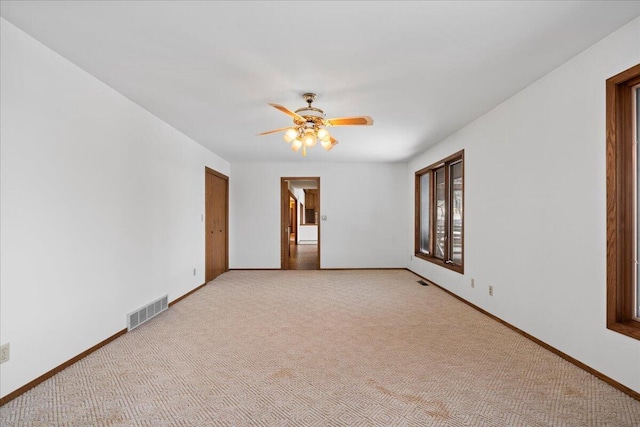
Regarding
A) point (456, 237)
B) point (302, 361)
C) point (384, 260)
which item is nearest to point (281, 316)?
point (302, 361)

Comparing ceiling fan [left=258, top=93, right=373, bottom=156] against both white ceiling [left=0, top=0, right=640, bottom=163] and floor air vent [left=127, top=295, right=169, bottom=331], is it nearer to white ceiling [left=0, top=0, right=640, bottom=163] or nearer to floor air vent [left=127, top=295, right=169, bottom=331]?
white ceiling [left=0, top=0, right=640, bottom=163]

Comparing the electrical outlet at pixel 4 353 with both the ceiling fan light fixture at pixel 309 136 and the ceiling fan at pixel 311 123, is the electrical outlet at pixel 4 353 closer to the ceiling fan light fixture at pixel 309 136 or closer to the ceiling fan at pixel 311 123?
the ceiling fan at pixel 311 123

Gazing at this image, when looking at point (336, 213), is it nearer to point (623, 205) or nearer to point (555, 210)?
point (555, 210)

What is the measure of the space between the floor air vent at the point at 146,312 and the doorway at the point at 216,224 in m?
1.70

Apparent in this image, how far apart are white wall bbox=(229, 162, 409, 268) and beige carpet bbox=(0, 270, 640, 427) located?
11.0ft

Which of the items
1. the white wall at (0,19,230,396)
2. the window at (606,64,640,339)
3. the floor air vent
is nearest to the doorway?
the floor air vent

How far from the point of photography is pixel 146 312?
363 cm

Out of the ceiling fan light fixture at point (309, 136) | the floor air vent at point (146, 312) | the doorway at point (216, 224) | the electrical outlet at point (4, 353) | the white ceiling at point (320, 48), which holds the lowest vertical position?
the floor air vent at point (146, 312)

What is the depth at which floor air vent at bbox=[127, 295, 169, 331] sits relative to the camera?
3362 mm

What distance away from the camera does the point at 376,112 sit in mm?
3850

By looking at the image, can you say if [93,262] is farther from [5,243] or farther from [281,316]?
[281,316]

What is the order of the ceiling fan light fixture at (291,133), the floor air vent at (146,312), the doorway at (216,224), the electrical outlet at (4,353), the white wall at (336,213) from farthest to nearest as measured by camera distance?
the white wall at (336,213)
the doorway at (216,224)
the floor air vent at (146,312)
the ceiling fan light fixture at (291,133)
the electrical outlet at (4,353)

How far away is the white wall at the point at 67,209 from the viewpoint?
83.2 inches

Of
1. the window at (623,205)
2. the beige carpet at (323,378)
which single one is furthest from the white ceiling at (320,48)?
the beige carpet at (323,378)
